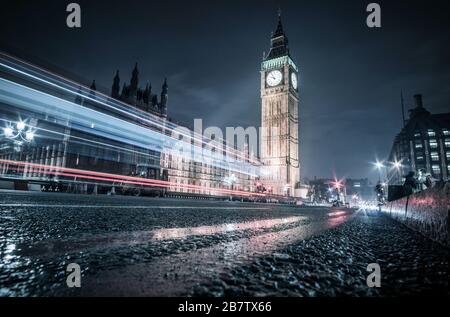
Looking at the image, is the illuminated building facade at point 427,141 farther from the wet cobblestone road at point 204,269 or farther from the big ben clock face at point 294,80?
the wet cobblestone road at point 204,269

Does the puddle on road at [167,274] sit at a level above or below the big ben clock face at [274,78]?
below

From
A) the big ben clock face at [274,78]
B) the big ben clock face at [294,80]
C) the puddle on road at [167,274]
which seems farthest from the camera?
the big ben clock face at [294,80]

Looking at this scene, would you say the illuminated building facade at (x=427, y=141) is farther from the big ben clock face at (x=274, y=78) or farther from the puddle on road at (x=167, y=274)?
the puddle on road at (x=167, y=274)

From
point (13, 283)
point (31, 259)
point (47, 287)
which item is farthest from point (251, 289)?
point (31, 259)

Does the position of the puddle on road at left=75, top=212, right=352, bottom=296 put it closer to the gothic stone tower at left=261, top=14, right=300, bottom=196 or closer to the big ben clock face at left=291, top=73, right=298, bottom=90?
the gothic stone tower at left=261, top=14, right=300, bottom=196

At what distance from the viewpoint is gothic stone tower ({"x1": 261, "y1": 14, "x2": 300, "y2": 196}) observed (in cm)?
6669

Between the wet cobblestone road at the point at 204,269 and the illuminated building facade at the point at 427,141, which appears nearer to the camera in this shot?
the wet cobblestone road at the point at 204,269

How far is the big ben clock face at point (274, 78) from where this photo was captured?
7106 cm

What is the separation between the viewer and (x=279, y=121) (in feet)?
228

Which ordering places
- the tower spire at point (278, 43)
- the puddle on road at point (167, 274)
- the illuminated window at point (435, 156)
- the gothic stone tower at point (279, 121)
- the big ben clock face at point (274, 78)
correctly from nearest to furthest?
the puddle on road at point (167, 274) < the illuminated window at point (435, 156) < the gothic stone tower at point (279, 121) < the big ben clock face at point (274, 78) < the tower spire at point (278, 43)

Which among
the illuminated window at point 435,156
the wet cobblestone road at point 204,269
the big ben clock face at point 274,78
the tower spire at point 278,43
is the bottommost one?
the wet cobblestone road at point 204,269

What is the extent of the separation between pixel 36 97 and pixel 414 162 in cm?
6904

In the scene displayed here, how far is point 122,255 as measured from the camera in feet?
3.50

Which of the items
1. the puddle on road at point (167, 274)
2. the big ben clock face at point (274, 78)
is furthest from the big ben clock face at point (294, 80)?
the puddle on road at point (167, 274)
